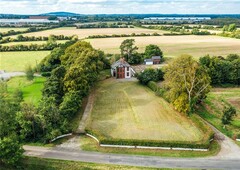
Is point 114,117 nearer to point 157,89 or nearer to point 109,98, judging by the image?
point 109,98

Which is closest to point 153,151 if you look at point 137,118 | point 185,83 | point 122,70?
point 137,118

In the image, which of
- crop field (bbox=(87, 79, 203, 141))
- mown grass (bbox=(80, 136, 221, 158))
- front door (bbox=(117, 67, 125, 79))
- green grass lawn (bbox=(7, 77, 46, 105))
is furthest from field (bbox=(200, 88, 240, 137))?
green grass lawn (bbox=(7, 77, 46, 105))

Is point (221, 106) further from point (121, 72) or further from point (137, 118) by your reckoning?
point (121, 72)

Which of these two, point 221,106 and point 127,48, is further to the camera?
point 127,48

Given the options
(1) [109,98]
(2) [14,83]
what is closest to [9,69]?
(2) [14,83]

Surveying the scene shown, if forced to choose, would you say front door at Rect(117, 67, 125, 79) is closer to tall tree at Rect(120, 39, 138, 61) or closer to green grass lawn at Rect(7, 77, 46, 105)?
tall tree at Rect(120, 39, 138, 61)

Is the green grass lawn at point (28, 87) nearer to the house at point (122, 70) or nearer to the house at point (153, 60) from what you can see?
the house at point (122, 70)

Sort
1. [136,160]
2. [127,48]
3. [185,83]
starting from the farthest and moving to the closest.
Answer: [127,48] < [185,83] < [136,160]

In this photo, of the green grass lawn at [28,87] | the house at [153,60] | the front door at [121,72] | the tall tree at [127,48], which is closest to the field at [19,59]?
the green grass lawn at [28,87]
